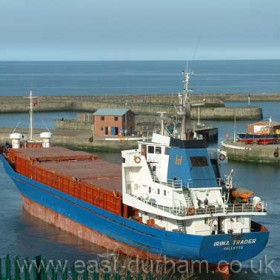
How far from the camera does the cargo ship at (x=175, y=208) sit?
27.2 metres

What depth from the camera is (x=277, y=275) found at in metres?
27.8

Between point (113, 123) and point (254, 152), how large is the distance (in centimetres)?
1475

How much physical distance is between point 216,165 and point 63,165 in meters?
13.3

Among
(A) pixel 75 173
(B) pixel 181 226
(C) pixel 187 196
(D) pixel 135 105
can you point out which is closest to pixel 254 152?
(A) pixel 75 173

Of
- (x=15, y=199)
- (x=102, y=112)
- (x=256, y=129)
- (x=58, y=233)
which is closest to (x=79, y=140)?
(x=102, y=112)

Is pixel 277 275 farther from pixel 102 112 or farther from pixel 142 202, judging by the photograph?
Result: pixel 102 112

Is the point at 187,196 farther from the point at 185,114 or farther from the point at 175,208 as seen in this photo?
the point at 185,114

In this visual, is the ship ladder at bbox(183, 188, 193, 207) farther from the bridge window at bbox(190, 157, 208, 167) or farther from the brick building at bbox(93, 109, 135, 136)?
the brick building at bbox(93, 109, 135, 136)

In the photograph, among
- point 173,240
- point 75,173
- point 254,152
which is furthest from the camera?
point 254,152

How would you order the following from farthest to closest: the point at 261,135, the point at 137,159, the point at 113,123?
the point at 113,123 < the point at 261,135 < the point at 137,159

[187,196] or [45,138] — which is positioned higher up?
[45,138]

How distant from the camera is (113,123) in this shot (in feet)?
225

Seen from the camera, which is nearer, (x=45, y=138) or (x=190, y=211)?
(x=190, y=211)

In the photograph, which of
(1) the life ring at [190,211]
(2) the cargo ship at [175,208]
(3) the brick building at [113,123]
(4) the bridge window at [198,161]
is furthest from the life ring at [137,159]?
(3) the brick building at [113,123]
